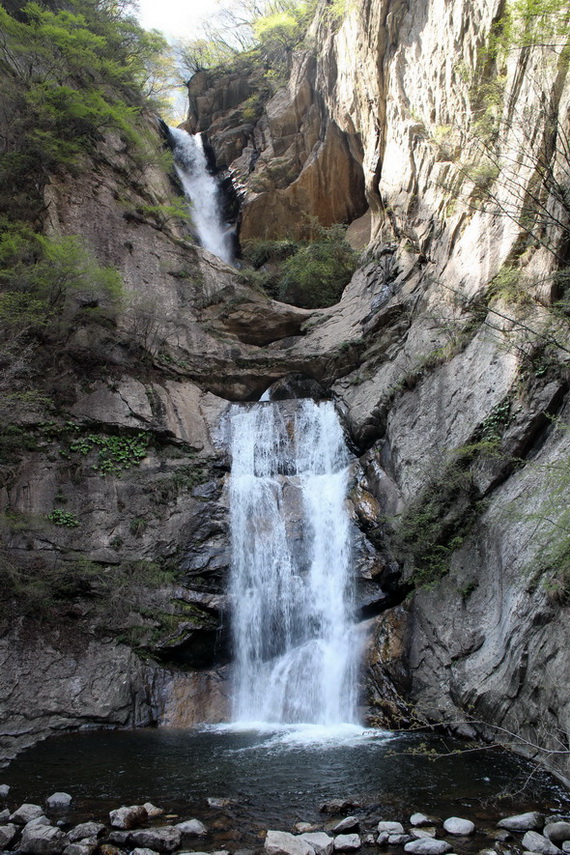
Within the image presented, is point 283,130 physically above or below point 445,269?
above

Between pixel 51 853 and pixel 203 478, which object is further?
pixel 203 478

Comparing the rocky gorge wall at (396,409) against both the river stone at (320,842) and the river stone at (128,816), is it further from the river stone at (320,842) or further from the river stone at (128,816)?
the river stone at (128,816)

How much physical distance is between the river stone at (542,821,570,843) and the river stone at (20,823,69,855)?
392 centimetres

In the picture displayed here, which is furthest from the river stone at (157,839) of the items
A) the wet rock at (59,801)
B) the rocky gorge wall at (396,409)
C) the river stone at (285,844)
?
the rocky gorge wall at (396,409)

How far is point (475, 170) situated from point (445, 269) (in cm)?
214

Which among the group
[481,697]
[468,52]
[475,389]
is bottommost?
[481,697]

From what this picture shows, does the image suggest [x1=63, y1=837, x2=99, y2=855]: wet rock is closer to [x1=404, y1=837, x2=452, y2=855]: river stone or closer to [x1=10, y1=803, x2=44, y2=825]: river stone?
[x1=10, y1=803, x2=44, y2=825]: river stone

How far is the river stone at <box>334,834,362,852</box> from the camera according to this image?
14.6 feet

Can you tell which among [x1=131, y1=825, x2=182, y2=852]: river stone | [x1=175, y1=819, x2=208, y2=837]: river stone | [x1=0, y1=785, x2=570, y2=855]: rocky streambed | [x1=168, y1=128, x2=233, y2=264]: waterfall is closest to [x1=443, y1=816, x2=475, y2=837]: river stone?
[x1=0, y1=785, x2=570, y2=855]: rocky streambed

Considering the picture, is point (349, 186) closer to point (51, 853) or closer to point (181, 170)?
point (181, 170)

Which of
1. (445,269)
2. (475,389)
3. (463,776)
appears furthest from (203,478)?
(463,776)

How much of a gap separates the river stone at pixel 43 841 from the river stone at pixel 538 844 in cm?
369

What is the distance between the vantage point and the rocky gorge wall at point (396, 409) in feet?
26.8

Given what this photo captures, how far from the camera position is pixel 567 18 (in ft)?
23.9
